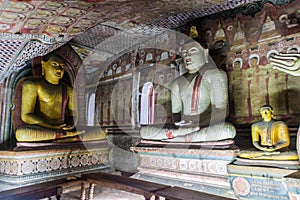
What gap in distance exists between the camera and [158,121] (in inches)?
171

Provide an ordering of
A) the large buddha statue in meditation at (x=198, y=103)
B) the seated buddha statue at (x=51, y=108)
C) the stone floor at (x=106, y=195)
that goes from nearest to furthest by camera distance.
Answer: the large buddha statue in meditation at (x=198, y=103) < the stone floor at (x=106, y=195) < the seated buddha statue at (x=51, y=108)

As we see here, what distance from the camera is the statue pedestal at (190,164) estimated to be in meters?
2.49

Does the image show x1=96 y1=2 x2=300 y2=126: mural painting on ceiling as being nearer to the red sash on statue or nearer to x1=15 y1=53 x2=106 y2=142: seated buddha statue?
the red sash on statue

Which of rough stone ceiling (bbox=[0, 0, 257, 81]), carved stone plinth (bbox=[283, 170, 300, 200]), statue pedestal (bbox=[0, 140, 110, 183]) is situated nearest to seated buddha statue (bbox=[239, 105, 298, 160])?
carved stone plinth (bbox=[283, 170, 300, 200])

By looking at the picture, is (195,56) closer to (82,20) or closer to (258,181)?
(82,20)

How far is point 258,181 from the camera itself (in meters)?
2.16

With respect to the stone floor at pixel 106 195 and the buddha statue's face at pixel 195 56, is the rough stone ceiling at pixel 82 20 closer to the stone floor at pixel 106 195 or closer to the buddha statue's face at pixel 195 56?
the buddha statue's face at pixel 195 56

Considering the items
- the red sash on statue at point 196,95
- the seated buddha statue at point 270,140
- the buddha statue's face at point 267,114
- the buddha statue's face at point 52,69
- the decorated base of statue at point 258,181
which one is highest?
the buddha statue's face at point 52,69

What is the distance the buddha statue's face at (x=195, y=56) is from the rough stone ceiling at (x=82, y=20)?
22.7 inches

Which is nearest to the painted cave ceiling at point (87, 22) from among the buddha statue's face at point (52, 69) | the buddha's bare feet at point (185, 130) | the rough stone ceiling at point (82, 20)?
the rough stone ceiling at point (82, 20)

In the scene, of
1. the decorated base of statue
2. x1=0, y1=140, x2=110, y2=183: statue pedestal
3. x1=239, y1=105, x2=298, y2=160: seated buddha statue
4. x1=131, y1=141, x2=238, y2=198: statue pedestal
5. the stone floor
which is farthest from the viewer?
x1=0, y1=140, x2=110, y2=183: statue pedestal

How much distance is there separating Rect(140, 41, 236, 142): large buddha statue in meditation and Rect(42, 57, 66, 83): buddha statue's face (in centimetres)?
175

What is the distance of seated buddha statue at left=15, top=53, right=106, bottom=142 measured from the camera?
3504 millimetres

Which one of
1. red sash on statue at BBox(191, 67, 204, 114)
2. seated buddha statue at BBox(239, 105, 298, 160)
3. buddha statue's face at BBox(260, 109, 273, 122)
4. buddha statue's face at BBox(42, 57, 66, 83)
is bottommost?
seated buddha statue at BBox(239, 105, 298, 160)
